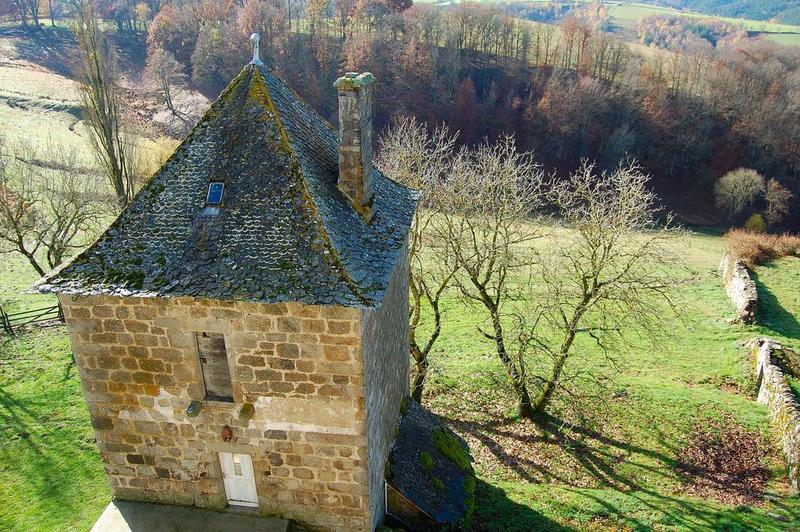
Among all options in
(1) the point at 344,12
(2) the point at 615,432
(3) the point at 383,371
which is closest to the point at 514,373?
(2) the point at 615,432

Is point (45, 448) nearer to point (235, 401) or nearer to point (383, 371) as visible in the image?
point (235, 401)

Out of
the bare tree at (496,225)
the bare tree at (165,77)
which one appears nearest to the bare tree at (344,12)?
the bare tree at (165,77)

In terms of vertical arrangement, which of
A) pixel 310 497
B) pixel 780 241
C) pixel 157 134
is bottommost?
pixel 780 241

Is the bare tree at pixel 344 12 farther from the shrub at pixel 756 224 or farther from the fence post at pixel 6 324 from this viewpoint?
the fence post at pixel 6 324

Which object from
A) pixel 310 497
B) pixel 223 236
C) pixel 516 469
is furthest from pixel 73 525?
pixel 516 469

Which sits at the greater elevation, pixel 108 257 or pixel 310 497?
pixel 108 257

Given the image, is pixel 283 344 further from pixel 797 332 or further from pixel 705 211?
pixel 705 211
